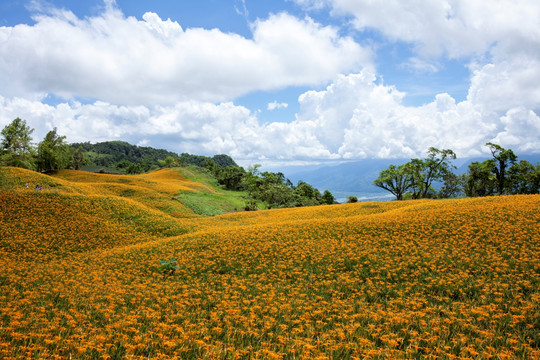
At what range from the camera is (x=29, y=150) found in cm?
5459

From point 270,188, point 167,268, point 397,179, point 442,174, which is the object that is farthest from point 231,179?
point 167,268

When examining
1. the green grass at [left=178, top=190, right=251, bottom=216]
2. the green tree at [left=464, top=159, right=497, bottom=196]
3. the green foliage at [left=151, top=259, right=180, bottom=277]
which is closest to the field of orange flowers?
the green foliage at [left=151, top=259, right=180, bottom=277]

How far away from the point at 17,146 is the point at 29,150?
190 centimetres

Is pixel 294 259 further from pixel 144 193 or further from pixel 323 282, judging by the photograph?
pixel 144 193

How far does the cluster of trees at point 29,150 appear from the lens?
50847mm

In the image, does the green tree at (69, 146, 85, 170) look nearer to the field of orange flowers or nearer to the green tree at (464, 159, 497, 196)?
the field of orange flowers

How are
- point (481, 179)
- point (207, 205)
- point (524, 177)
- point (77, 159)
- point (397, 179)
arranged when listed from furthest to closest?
point (77, 159) < point (481, 179) < point (397, 179) < point (524, 177) < point (207, 205)

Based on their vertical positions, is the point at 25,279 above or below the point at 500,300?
below

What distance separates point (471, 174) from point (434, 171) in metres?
18.1

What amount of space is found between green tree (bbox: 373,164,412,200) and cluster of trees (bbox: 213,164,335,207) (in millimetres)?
20569

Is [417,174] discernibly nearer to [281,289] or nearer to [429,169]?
[429,169]

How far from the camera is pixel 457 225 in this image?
17812 mm

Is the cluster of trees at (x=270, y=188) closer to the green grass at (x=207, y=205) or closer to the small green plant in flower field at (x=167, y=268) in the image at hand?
the green grass at (x=207, y=205)

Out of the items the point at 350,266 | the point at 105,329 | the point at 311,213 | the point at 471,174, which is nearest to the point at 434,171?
the point at 471,174
